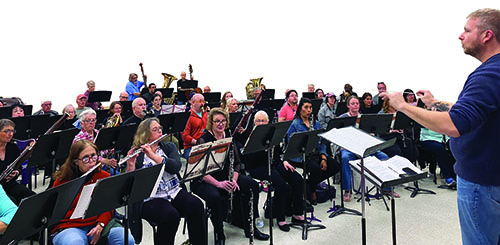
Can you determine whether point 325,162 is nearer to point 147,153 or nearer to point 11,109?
point 147,153

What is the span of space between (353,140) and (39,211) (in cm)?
217

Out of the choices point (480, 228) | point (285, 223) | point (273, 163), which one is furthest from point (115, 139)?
point (480, 228)

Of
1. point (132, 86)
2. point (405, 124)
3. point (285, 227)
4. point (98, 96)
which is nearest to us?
point (285, 227)

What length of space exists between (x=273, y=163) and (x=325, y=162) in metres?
0.70

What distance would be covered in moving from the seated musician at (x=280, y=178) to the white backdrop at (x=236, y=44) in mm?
6817

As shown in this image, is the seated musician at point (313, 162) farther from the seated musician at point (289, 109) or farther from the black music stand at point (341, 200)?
the seated musician at point (289, 109)

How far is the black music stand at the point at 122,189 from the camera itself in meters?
2.14

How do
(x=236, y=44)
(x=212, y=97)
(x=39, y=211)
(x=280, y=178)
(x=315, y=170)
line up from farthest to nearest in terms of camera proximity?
(x=236, y=44) → (x=212, y=97) → (x=315, y=170) → (x=280, y=178) → (x=39, y=211)

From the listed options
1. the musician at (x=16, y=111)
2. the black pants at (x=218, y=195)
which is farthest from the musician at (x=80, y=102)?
the black pants at (x=218, y=195)

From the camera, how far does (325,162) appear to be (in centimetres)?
462

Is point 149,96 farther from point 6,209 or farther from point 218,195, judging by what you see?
point 6,209

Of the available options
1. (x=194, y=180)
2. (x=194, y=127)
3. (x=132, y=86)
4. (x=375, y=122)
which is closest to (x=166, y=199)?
(x=194, y=180)

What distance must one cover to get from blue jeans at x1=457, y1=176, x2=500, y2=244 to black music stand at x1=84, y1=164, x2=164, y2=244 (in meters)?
1.80

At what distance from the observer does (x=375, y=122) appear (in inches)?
188
